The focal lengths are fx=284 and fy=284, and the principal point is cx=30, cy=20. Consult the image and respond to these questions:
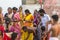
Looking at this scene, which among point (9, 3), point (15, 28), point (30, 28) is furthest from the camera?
point (9, 3)

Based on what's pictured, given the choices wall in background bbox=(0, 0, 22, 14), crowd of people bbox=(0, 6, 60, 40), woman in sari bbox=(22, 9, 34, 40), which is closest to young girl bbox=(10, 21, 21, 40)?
crowd of people bbox=(0, 6, 60, 40)

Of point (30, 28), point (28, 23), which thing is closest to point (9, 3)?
point (28, 23)

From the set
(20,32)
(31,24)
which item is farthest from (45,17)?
(20,32)

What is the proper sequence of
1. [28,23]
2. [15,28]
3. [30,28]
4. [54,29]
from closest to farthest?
1. [54,29]
2. [30,28]
3. [15,28]
4. [28,23]

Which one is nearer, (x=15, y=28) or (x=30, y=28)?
(x=30, y=28)

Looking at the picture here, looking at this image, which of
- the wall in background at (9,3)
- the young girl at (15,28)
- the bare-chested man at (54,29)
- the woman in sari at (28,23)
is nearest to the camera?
the bare-chested man at (54,29)

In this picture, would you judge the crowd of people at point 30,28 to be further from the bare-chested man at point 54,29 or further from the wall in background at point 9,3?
the wall in background at point 9,3

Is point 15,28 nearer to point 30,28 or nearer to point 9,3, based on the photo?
point 30,28

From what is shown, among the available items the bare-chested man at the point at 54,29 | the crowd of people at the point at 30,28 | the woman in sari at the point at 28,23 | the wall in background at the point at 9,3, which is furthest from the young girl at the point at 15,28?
the wall in background at the point at 9,3

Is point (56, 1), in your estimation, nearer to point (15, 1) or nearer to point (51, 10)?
point (51, 10)

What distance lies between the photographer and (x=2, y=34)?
785 centimetres

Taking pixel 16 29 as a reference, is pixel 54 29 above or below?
above

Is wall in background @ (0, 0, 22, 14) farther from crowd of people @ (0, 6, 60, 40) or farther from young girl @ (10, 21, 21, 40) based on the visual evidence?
young girl @ (10, 21, 21, 40)

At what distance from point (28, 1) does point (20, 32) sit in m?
6.63
